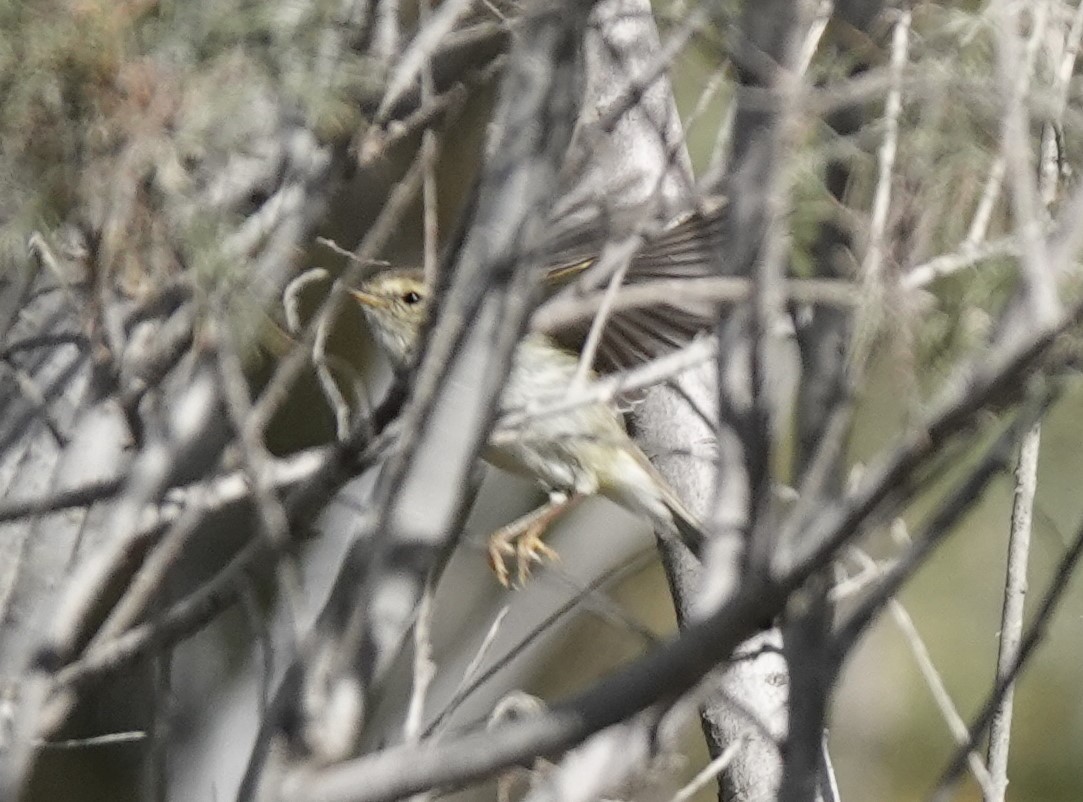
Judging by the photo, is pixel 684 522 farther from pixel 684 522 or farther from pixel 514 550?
pixel 514 550

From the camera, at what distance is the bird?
3.61 m

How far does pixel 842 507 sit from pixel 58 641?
1206 mm

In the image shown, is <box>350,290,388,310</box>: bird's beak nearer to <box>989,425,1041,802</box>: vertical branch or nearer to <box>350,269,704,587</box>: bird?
<box>350,269,704,587</box>: bird

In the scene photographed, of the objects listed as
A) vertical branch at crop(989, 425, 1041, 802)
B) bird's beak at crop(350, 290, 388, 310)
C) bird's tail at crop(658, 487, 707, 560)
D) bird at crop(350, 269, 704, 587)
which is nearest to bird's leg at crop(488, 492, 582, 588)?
bird at crop(350, 269, 704, 587)

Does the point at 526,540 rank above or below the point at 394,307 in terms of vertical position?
below

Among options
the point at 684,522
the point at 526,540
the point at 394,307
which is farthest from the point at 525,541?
the point at 394,307

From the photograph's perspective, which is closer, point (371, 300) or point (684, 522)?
point (684, 522)

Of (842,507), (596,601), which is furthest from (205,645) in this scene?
(842,507)

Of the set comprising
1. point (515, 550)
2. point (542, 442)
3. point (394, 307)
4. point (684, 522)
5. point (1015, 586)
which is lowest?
point (515, 550)

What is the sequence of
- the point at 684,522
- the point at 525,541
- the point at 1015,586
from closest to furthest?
the point at 1015,586 → the point at 684,522 → the point at 525,541

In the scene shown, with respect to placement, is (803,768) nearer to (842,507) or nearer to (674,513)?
(842,507)

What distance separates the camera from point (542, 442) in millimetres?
3762

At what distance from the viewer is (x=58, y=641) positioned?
216 centimetres

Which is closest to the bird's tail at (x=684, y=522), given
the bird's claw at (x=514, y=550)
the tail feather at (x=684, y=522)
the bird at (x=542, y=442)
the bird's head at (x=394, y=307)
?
the tail feather at (x=684, y=522)
